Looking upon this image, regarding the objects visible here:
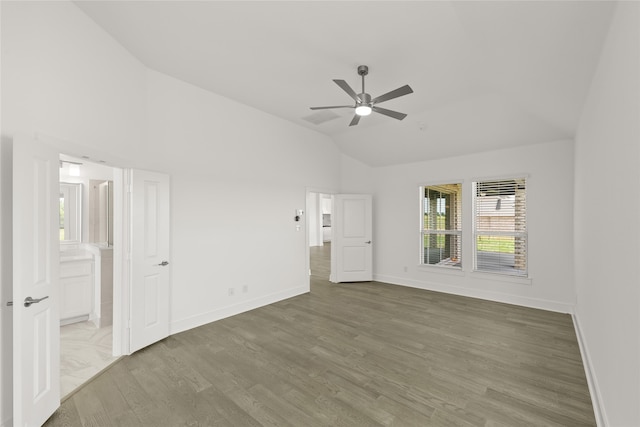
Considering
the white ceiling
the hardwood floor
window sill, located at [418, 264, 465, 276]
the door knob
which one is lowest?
the hardwood floor

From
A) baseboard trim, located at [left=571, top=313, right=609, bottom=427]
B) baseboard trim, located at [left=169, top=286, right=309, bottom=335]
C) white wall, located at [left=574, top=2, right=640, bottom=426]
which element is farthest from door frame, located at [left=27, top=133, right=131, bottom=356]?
baseboard trim, located at [left=571, top=313, right=609, bottom=427]

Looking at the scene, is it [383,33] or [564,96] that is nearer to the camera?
[383,33]

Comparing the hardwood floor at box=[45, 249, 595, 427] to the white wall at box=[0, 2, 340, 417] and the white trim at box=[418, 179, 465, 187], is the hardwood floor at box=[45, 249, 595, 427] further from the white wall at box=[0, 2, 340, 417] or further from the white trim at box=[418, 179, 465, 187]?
the white trim at box=[418, 179, 465, 187]

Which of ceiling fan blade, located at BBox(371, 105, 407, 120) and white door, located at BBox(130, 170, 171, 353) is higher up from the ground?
ceiling fan blade, located at BBox(371, 105, 407, 120)

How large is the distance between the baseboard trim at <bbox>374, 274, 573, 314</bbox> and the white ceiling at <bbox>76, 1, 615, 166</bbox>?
105 inches

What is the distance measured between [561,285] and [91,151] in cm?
655

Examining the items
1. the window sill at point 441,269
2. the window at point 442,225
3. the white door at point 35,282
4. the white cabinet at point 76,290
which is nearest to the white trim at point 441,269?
the window sill at point 441,269

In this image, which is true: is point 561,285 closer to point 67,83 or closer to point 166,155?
point 166,155

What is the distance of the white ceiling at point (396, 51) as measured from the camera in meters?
2.16

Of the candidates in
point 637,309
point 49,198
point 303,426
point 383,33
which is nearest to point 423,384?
point 303,426

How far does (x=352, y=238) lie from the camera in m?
6.49

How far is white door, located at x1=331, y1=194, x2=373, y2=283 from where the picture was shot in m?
6.45

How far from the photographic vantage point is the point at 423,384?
2.54 m

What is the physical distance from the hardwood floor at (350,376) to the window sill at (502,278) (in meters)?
0.62
